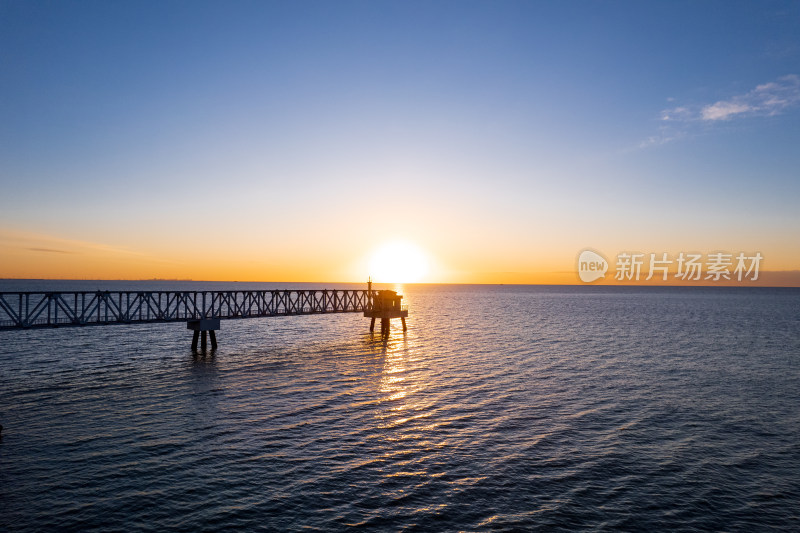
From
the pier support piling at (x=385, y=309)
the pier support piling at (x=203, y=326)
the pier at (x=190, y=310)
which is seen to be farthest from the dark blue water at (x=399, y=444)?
the pier support piling at (x=385, y=309)

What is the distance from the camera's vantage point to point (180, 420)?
24766 mm

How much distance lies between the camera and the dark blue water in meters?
15.4

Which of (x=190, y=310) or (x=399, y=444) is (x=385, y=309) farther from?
(x=399, y=444)

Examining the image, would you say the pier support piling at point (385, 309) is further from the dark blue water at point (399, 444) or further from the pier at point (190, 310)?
the dark blue water at point (399, 444)

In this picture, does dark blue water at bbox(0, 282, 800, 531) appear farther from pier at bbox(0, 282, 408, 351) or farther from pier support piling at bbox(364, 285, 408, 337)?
pier support piling at bbox(364, 285, 408, 337)

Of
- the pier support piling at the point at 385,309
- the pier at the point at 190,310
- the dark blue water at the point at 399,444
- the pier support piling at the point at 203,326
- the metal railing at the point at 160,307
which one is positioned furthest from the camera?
the pier support piling at the point at 385,309

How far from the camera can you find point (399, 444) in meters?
21.6

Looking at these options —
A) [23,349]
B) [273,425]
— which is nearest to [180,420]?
[273,425]

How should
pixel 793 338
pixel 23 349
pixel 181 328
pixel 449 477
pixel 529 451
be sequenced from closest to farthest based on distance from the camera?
pixel 449 477 < pixel 529 451 < pixel 23 349 < pixel 793 338 < pixel 181 328

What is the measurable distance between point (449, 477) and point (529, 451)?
460 cm

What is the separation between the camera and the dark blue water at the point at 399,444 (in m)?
15.4

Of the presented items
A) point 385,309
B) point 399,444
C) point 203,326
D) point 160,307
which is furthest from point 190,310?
point 399,444

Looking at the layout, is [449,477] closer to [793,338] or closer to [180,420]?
[180,420]

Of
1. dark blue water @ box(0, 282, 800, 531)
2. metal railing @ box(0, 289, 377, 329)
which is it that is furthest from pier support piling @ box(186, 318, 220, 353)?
dark blue water @ box(0, 282, 800, 531)
